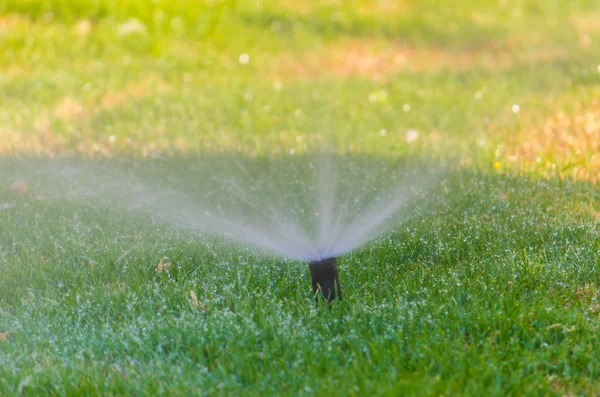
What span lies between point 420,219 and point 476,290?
35.3 inches

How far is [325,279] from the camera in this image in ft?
9.52

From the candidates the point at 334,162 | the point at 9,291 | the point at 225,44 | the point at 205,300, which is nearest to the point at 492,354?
the point at 205,300

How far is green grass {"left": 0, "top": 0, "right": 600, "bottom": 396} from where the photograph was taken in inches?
102

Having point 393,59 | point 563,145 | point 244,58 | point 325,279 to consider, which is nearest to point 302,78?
point 244,58

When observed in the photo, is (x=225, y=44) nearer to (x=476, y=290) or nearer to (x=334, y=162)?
(x=334, y=162)

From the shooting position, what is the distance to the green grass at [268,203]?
8.50 feet

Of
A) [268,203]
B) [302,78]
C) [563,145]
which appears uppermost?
[302,78]

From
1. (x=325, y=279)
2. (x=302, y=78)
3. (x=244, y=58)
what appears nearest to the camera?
(x=325, y=279)

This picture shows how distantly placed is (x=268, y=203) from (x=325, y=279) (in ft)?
4.60

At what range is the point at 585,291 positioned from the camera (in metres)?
3.04

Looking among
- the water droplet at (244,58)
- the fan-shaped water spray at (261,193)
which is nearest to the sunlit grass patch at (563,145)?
the fan-shaped water spray at (261,193)

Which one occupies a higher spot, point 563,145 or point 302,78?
point 302,78

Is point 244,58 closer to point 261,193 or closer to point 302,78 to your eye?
point 302,78

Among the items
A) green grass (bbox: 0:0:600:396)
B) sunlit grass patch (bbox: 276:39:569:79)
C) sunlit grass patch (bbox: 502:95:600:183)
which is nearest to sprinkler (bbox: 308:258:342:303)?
green grass (bbox: 0:0:600:396)
